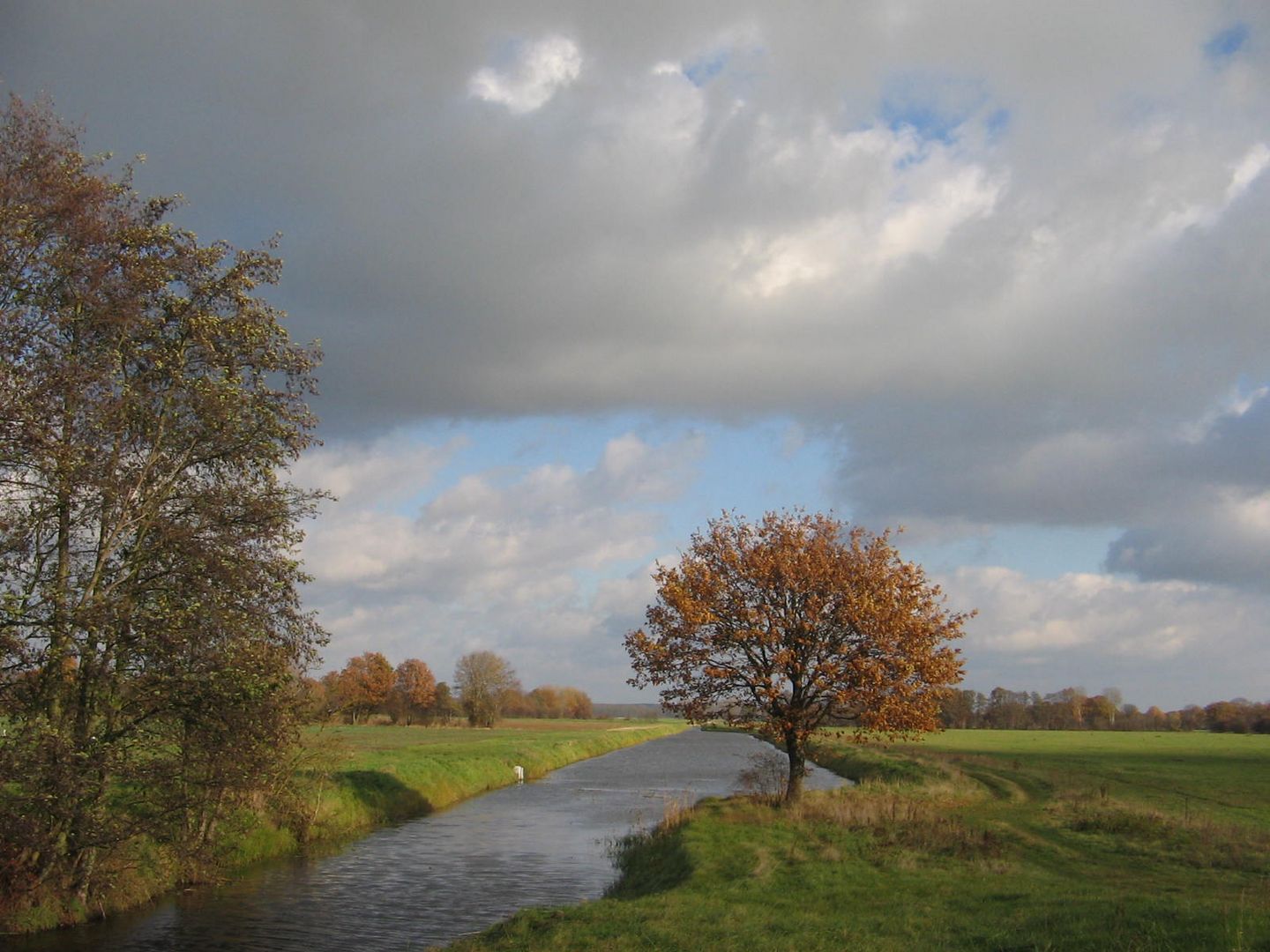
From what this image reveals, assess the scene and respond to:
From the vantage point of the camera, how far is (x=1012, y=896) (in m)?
18.7

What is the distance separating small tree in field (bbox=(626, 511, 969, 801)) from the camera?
28.7 meters

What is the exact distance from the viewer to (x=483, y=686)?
140 meters

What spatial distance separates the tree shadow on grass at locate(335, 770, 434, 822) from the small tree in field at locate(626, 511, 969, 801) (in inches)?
658

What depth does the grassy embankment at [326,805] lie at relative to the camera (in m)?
22.1

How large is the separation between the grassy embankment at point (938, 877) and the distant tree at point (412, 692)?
123m

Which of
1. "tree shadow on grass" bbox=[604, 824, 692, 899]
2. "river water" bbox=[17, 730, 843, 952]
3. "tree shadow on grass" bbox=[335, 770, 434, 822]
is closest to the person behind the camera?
"river water" bbox=[17, 730, 843, 952]

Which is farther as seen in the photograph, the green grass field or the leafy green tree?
the green grass field

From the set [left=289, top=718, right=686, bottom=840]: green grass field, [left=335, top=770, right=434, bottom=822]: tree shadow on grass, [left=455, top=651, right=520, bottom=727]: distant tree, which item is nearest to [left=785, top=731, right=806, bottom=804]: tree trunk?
[left=289, top=718, right=686, bottom=840]: green grass field

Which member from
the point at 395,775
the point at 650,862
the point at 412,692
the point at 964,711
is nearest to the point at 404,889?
the point at 650,862

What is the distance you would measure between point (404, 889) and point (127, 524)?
41.0 ft

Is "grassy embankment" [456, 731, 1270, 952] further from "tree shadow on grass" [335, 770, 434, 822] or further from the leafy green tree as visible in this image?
"tree shadow on grass" [335, 770, 434, 822]

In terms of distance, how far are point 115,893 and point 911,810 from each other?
22.3 metres

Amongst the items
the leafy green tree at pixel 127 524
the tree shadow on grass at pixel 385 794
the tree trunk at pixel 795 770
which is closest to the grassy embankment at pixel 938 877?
the tree trunk at pixel 795 770

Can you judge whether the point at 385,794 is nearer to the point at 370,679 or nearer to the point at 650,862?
the point at 650,862
